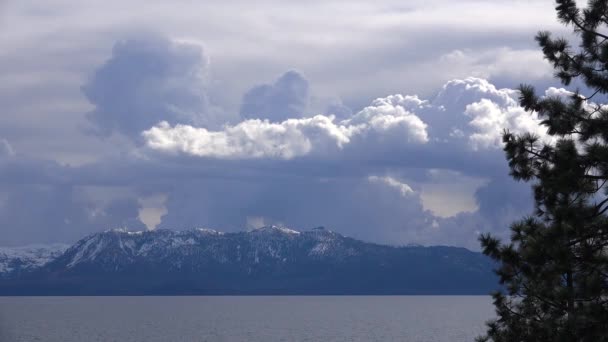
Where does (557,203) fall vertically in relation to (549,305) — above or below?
above

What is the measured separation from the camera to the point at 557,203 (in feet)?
105

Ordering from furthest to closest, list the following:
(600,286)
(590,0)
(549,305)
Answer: (549,305) → (590,0) → (600,286)

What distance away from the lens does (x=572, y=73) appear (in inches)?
1292

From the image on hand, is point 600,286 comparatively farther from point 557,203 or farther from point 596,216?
point 557,203

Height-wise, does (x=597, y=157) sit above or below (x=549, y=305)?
above

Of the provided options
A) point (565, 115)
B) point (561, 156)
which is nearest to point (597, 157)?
point (561, 156)

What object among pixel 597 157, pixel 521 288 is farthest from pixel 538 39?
pixel 521 288

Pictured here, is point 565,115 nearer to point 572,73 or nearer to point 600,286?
point 572,73

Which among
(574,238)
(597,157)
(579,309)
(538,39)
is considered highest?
(538,39)

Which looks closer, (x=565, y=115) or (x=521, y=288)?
(x=565, y=115)

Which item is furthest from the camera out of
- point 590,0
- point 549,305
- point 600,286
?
point 549,305

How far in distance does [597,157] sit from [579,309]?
15.7 ft

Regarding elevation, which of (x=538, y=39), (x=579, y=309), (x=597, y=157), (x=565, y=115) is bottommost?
(x=579, y=309)

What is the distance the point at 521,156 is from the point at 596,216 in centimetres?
469
